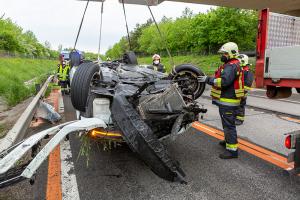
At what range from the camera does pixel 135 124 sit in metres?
2.96

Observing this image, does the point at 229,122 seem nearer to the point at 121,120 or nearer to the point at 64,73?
the point at 121,120

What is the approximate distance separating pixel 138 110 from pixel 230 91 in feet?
5.26

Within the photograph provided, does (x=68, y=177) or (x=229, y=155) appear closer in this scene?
(x=68, y=177)

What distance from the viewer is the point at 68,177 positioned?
3.28 m

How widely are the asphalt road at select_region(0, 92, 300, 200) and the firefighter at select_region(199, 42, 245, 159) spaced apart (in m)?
0.25

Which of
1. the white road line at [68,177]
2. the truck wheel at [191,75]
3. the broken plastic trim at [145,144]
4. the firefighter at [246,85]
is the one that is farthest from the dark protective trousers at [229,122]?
the white road line at [68,177]

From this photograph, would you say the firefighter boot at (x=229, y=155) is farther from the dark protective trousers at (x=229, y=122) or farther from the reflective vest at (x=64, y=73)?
the reflective vest at (x=64, y=73)

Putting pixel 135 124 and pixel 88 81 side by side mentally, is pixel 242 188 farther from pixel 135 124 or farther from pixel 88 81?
pixel 88 81

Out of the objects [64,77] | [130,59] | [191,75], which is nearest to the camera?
[191,75]

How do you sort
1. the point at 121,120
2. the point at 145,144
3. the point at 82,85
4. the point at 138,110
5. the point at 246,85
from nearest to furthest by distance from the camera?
the point at 145,144
the point at 121,120
the point at 138,110
the point at 82,85
the point at 246,85

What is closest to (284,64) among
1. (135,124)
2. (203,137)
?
(135,124)

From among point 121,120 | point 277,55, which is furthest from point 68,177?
point 277,55

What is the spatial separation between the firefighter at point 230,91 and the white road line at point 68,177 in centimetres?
207

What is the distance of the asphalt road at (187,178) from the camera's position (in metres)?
2.92
